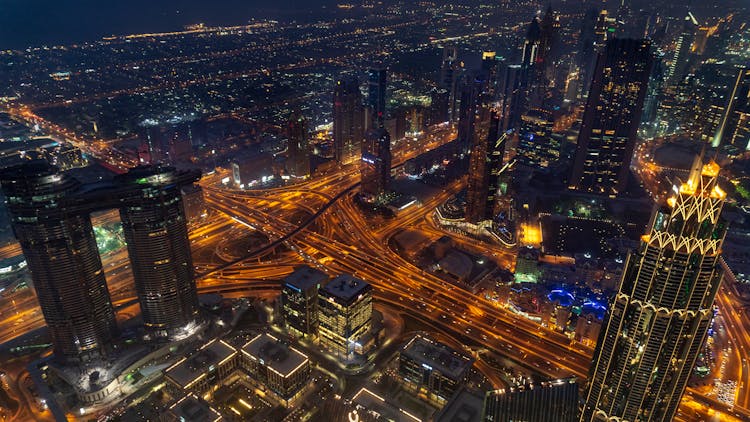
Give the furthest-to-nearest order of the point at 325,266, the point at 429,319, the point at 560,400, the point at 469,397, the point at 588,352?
1. the point at 325,266
2. the point at 429,319
3. the point at 588,352
4. the point at 469,397
5. the point at 560,400

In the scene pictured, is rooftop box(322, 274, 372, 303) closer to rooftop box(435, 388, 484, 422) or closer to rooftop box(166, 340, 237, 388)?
rooftop box(166, 340, 237, 388)

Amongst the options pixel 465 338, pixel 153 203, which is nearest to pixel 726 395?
pixel 465 338

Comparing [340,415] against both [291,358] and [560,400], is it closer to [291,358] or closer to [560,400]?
[291,358]

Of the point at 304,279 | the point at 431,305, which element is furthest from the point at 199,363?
the point at 431,305

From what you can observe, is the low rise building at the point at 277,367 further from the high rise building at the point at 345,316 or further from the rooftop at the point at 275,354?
the high rise building at the point at 345,316

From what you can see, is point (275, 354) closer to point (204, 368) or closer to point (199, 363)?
point (204, 368)

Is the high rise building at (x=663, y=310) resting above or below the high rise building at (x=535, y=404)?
above

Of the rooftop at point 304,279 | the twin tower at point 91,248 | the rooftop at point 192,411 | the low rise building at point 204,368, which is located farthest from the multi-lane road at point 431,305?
the rooftop at point 192,411
